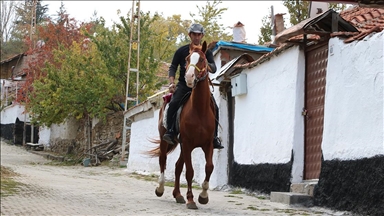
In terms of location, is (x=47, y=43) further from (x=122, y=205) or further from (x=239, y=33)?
(x=122, y=205)

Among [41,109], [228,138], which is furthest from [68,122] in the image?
[228,138]

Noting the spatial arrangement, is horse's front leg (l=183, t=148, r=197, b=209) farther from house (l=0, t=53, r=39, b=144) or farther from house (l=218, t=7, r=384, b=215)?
house (l=0, t=53, r=39, b=144)

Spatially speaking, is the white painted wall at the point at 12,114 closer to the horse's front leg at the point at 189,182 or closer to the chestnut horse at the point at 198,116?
the horse's front leg at the point at 189,182

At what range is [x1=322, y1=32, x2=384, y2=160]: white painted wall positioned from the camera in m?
7.50

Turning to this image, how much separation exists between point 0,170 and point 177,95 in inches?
360

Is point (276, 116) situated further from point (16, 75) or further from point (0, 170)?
point (16, 75)

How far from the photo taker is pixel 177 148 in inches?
633

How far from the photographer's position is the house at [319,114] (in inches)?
301

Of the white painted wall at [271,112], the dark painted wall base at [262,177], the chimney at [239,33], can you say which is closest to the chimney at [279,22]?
the chimney at [239,33]

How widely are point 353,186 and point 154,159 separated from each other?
37.6 ft

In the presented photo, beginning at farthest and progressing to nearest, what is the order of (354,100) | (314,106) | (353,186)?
(314,106)
(354,100)
(353,186)

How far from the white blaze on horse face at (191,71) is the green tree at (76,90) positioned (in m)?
18.0

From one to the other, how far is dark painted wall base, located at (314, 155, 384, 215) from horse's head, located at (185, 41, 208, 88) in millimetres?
2310

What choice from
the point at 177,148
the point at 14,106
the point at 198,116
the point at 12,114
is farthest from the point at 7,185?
the point at 12,114
